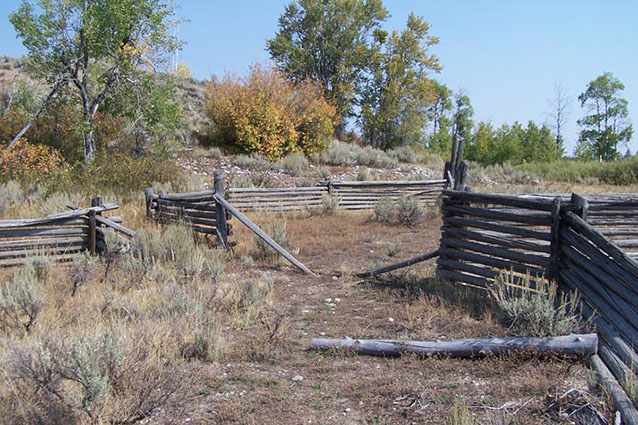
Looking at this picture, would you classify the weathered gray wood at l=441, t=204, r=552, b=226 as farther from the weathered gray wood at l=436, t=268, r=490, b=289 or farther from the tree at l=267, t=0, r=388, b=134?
the tree at l=267, t=0, r=388, b=134

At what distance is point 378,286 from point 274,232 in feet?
11.4

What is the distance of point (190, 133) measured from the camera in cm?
2550

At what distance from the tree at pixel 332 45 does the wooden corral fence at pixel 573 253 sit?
29423 mm

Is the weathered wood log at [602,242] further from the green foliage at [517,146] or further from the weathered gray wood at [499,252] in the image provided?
the green foliage at [517,146]

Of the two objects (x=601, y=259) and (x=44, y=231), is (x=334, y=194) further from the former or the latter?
(x=601, y=259)

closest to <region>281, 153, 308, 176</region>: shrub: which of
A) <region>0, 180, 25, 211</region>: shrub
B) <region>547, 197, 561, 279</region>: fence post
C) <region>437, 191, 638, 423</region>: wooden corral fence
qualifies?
<region>0, 180, 25, 211</region>: shrub

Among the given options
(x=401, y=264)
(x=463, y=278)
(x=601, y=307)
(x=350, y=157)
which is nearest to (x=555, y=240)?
(x=601, y=307)

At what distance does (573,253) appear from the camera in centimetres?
592

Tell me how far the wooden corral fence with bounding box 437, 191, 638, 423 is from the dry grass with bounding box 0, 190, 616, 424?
1.28ft

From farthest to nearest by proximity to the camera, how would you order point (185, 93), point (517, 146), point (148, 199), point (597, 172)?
point (517, 146) → point (185, 93) → point (597, 172) → point (148, 199)

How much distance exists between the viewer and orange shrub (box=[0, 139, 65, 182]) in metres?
16.0

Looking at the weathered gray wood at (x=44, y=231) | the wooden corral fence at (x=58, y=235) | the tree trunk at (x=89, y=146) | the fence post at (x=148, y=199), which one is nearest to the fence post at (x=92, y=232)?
the wooden corral fence at (x=58, y=235)

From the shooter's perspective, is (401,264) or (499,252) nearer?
(499,252)

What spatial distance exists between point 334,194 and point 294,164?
5.59 metres
